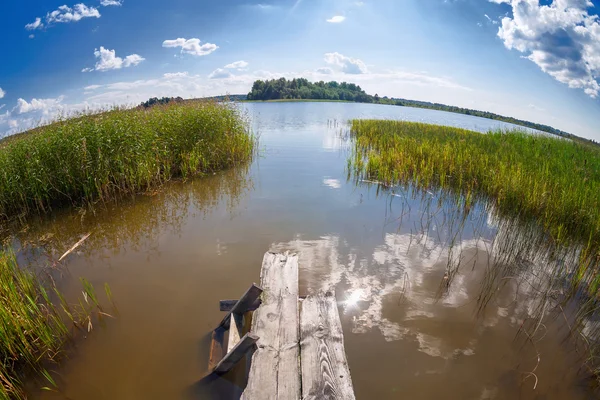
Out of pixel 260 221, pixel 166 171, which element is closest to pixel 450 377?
pixel 260 221

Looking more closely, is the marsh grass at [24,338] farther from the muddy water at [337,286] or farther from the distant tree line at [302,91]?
the distant tree line at [302,91]

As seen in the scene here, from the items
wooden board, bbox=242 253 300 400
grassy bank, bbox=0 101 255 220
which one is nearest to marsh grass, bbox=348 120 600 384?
wooden board, bbox=242 253 300 400

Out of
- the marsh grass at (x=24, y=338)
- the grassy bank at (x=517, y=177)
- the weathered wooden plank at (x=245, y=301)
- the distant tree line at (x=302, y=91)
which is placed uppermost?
the distant tree line at (x=302, y=91)

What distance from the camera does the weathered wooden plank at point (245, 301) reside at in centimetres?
352

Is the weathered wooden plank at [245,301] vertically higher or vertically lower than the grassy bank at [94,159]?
lower

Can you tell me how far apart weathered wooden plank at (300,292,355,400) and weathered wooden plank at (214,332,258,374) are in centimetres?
54

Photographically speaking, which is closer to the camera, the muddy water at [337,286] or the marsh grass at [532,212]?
the muddy water at [337,286]

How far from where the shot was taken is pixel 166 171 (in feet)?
32.6

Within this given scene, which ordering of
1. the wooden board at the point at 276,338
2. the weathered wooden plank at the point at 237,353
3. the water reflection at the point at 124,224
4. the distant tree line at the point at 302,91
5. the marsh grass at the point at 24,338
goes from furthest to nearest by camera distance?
the distant tree line at the point at 302,91, the water reflection at the point at 124,224, the marsh grass at the point at 24,338, the weathered wooden plank at the point at 237,353, the wooden board at the point at 276,338

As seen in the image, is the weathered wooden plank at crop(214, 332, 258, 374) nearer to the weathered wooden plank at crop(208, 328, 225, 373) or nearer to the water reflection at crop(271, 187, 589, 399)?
the weathered wooden plank at crop(208, 328, 225, 373)

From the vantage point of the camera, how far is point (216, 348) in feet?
11.3

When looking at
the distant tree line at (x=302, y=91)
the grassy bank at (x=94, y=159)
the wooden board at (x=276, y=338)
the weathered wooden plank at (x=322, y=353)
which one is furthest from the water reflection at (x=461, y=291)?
the distant tree line at (x=302, y=91)

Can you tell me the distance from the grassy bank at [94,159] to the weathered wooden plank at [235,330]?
19.8ft

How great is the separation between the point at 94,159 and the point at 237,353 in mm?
7368
